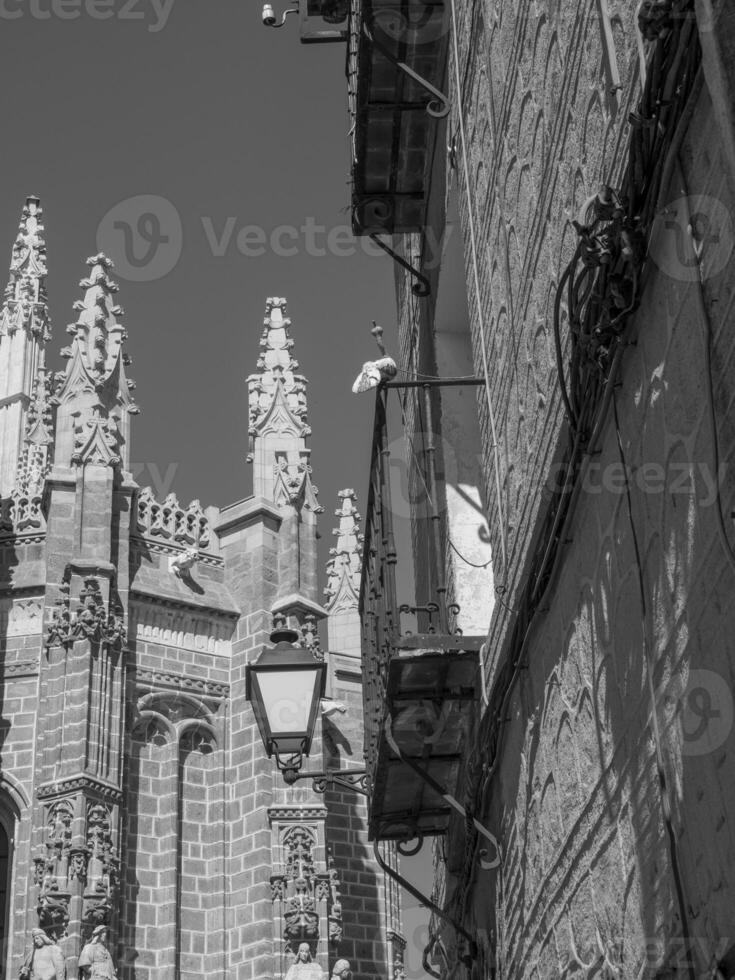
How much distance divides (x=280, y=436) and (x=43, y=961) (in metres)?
9.71

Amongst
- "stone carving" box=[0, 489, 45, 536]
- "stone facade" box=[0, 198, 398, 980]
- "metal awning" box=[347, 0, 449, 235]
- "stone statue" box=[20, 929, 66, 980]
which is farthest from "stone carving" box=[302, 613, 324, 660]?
"metal awning" box=[347, 0, 449, 235]

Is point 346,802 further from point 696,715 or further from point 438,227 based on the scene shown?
point 696,715

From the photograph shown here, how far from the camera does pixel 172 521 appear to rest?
25109mm

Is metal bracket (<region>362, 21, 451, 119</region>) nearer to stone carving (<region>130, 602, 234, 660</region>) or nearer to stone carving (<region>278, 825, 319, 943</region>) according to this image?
stone carving (<region>278, 825, 319, 943</region>)

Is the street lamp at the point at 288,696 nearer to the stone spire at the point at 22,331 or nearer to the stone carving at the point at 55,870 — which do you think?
the stone carving at the point at 55,870

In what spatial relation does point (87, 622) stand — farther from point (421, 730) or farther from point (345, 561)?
point (421, 730)

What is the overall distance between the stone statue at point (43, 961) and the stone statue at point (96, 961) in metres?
0.28

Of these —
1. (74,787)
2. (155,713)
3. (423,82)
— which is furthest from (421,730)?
(155,713)

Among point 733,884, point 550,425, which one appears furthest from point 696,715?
point 550,425

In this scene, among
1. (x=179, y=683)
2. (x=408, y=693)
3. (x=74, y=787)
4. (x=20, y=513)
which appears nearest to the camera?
(x=408, y=693)

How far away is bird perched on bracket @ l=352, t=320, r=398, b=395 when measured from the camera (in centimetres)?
787

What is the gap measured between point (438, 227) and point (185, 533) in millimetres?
16622

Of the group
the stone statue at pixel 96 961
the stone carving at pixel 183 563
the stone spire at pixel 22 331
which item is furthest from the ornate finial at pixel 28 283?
the stone statue at pixel 96 961

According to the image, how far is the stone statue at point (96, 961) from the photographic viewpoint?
19438 mm
